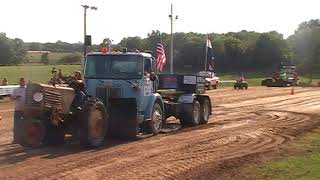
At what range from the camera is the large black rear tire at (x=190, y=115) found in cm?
1936

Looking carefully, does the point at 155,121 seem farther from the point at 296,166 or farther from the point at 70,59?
the point at 70,59

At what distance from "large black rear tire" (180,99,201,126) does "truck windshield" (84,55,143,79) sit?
13.1 ft

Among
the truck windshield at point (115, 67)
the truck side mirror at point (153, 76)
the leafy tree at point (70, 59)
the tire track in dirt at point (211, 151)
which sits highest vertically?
the leafy tree at point (70, 59)

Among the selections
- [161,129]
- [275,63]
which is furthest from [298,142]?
[275,63]

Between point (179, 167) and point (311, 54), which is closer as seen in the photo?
point (179, 167)

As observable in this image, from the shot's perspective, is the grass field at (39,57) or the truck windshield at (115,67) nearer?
the truck windshield at (115,67)

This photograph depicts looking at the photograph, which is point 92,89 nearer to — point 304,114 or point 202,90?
A: point 202,90

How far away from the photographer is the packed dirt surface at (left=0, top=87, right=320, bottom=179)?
10.8 metres

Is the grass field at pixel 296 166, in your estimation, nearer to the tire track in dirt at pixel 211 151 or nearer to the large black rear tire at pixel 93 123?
the tire track in dirt at pixel 211 151

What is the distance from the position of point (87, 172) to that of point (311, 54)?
101 m

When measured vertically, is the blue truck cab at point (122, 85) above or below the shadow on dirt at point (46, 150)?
above

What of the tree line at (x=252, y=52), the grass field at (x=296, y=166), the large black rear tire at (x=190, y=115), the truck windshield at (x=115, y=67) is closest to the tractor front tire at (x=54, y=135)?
the truck windshield at (x=115, y=67)

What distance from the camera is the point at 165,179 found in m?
10.4

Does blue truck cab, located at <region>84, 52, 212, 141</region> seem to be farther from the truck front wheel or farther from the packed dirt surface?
the packed dirt surface
